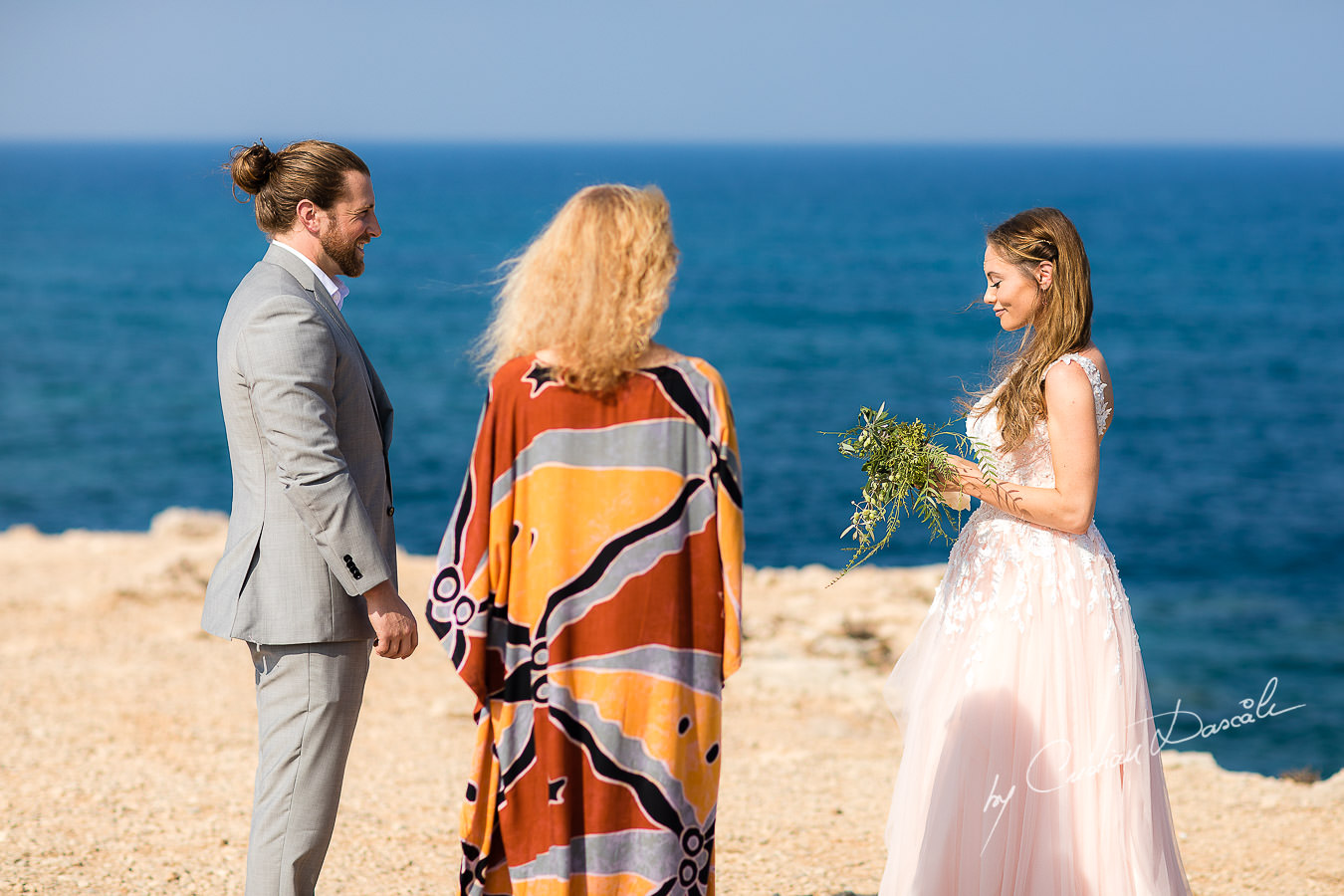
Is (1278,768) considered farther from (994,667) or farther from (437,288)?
(437,288)

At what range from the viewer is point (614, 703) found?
113 inches

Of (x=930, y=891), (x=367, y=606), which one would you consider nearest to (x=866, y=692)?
(x=930, y=891)

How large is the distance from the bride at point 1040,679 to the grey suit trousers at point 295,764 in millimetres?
1821

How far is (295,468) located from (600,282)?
1.01m

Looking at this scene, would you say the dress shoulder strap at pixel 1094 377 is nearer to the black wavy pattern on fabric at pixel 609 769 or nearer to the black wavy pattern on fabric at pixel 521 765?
the black wavy pattern on fabric at pixel 609 769

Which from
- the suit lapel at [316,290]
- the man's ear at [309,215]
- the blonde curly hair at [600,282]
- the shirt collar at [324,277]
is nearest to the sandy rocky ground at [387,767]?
the suit lapel at [316,290]

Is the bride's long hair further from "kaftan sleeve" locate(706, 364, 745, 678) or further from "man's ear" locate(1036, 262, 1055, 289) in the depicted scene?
"kaftan sleeve" locate(706, 364, 745, 678)

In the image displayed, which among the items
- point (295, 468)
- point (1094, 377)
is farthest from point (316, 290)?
point (1094, 377)

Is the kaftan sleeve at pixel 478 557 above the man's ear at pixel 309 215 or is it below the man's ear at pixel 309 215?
below

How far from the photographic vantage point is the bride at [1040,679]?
11.9ft

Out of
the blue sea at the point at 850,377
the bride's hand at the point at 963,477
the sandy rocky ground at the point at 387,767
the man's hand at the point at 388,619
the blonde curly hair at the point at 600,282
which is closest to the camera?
the blonde curly hair at the point at 600,282

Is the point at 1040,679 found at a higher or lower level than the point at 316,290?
lower

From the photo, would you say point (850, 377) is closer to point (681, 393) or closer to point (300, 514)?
point (300, 514)

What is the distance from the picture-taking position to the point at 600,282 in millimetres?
2770
